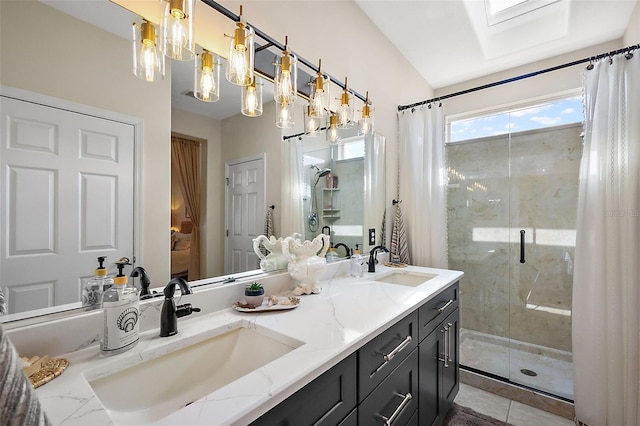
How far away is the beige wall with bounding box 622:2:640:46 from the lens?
6.02ft

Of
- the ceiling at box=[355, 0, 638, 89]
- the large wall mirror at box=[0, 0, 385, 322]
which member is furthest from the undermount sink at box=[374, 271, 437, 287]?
the ceiling at box=[355, 0, 638, 89]

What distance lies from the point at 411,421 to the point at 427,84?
3.04 m

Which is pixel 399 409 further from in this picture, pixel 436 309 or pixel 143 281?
pixel 143 281

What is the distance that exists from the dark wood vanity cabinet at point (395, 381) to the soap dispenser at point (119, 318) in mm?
465

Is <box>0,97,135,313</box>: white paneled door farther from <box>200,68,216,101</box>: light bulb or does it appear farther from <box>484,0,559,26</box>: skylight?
<box>484,0,559,26</box>: skylight

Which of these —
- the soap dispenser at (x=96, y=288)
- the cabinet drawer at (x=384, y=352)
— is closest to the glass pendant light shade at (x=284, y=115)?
the soap dispenser at (x=96, y=288)

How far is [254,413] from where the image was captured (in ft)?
1.84

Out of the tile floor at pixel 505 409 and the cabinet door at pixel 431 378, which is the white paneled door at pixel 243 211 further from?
the tile floor at pixel 505 409

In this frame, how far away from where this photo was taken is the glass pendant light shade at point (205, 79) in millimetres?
1088

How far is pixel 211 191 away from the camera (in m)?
1.16

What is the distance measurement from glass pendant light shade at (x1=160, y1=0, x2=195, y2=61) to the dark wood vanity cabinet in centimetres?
113

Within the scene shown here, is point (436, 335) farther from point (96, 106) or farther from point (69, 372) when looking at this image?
point (96, 106)

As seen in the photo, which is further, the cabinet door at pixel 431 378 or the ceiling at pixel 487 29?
the ceiling at pixel 487 29

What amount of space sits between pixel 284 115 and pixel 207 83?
43 cm
